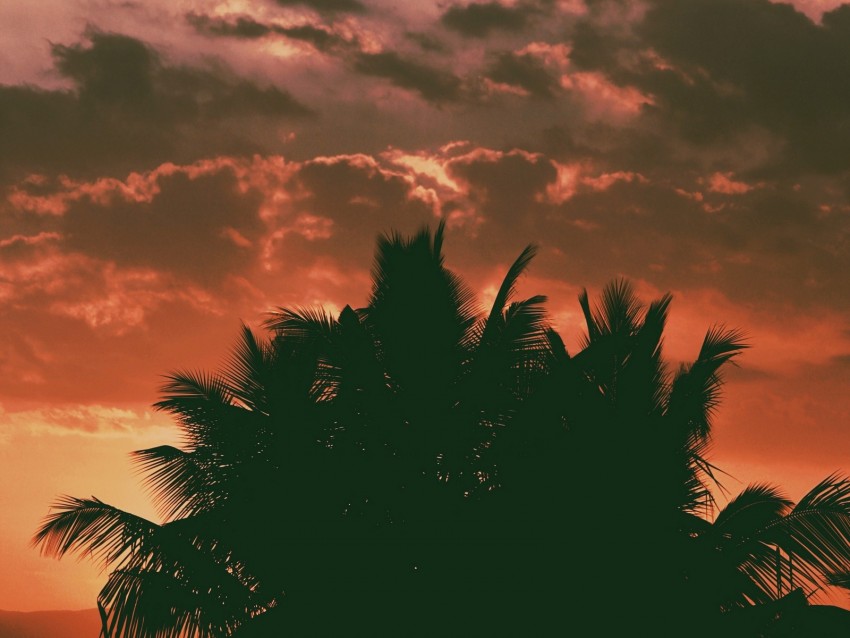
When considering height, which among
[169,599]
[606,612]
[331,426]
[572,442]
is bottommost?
[606,612]

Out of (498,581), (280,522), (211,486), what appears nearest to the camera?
(498,581)

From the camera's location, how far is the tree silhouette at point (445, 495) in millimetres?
10680

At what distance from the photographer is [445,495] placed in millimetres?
11859

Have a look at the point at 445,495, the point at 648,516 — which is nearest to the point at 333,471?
the point at 445,495

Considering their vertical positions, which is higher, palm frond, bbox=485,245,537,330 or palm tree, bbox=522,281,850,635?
palm frond, bbox=485,245,537,330

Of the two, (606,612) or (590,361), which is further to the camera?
(590,361)

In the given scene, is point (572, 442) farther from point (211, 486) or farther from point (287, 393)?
point (211, 486)

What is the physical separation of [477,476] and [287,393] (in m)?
2.69

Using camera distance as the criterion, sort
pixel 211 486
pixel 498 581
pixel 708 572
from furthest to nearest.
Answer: pixel 211 486 → pixel 498 581 → pixel 708 572

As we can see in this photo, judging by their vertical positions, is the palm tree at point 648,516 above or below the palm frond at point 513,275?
below

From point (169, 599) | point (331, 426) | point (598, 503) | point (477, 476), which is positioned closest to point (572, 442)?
point (598, 503)

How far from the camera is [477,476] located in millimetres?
12250

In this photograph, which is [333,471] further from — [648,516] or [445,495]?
[648,516]

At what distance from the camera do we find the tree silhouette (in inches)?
420
